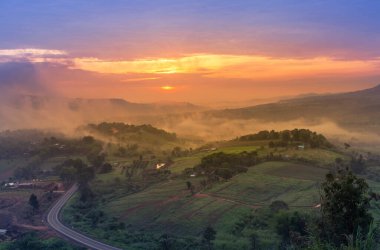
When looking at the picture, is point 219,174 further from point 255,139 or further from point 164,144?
point 164,144

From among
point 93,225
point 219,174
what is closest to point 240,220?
point 93,225

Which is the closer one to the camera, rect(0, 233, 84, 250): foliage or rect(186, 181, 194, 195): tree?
rect(0, 233, 84, 250): foliage

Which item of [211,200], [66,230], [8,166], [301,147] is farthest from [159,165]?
[66,230]

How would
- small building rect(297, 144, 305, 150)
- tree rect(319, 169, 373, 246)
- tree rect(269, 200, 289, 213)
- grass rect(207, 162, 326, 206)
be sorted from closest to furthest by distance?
tree rect(319, 169, 373, 246) → tree rect(269, 200, 289, 213) → grass rect(207, 162, 326, 206) → small building rect(297, 144, 305, 150)

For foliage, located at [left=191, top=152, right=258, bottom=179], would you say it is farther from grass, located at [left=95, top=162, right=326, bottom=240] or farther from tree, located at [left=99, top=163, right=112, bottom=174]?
tree, located at [left=99, top=163, right=112, bottom=174]

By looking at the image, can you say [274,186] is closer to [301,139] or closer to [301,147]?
[301,147]

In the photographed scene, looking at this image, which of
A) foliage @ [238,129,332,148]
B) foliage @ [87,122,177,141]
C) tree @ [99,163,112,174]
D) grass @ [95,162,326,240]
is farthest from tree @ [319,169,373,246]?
foliage @ [87,122,177,141]
